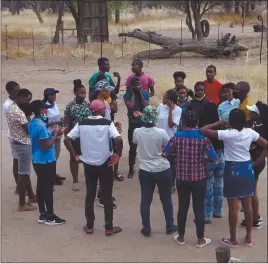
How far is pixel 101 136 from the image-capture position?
17.9 ft

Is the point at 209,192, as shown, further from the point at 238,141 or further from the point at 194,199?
the point at 238,141

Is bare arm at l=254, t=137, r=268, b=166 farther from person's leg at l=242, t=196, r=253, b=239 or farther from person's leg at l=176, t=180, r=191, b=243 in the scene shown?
person's leg at l=176, t=180, r=191, b=243

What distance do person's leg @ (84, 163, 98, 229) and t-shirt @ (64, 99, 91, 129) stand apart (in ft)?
3.51

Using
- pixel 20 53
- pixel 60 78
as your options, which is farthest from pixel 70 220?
pixel 20 53

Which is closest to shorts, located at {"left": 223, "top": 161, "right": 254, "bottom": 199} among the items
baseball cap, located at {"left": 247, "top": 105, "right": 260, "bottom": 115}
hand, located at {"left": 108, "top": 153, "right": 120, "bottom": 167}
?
baseball cap, located at {"left": 247, "top": 105, "right": 260, "bottom": 115}

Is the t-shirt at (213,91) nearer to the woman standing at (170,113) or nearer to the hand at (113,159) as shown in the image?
the woman standing at (170,113)

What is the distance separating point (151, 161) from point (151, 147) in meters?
0.15

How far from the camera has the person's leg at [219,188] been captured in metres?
6.00

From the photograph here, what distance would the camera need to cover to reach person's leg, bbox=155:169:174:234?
5535 mm

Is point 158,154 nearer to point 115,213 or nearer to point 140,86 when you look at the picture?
point 115,213

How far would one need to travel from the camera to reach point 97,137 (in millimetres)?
5438

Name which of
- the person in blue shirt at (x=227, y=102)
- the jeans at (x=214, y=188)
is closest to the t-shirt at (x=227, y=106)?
the person in blue shirt at (x=227, y=102)

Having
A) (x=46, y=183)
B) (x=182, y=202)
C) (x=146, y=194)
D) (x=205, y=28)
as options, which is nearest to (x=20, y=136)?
(x=46, y=183)

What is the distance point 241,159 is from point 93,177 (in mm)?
1497
